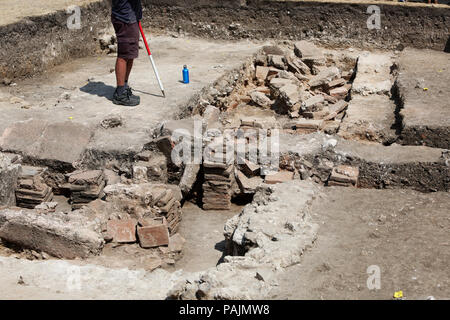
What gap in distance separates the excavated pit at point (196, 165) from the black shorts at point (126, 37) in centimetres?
69

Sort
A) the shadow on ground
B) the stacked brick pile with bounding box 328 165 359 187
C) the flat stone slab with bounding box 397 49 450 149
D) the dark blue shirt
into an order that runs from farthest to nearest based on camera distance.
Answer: the shadow on ground < the dark blue shirt < the flat stone slab with bounding box 397 49 450 149 < the stacked brick pile with bounding box 328 165 359 187

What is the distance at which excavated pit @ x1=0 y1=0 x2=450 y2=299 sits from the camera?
4.87 m

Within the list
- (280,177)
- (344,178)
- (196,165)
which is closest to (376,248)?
(344,178)

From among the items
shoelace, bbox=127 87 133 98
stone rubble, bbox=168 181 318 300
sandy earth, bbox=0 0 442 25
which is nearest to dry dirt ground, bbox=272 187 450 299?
stone rubble, bbox=168 181 318 300

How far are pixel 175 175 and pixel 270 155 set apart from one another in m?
1.09

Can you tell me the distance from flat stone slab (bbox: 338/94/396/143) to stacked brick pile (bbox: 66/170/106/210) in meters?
2.94

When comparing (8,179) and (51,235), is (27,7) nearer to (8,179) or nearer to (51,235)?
(8,179)

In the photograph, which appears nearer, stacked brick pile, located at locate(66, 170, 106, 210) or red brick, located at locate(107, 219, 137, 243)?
red brick, located at locate(107, 219, 137, 243)

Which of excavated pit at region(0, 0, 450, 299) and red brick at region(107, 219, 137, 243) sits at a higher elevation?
excavated pit at region(0, 0, 450, 299)

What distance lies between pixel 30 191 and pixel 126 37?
2.40 m

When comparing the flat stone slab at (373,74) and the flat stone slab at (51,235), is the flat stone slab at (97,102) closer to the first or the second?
the flat stone slab at (51,235)

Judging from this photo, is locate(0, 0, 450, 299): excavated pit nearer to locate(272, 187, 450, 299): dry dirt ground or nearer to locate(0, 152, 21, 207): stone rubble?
locate(0, 152, 21, 207): stone rubble
